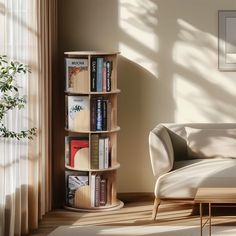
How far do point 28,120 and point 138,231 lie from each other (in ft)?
4.28

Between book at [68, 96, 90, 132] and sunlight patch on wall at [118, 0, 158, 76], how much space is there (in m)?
0.78

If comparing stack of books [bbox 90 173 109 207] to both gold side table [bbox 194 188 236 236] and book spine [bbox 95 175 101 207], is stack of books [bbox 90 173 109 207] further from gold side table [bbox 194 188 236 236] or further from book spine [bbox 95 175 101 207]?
gold side table [bbox 194 188 236 236]

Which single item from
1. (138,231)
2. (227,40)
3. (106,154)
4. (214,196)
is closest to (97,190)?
(106,154)

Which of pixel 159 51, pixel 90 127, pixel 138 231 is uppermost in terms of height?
pixel 159 51

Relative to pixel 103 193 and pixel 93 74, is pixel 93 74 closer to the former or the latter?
pixel 93 74

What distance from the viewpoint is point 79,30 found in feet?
23.6

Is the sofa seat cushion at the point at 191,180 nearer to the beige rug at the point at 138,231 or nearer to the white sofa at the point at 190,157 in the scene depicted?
the white sofa at the point at 190,157

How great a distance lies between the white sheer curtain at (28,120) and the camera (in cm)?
548

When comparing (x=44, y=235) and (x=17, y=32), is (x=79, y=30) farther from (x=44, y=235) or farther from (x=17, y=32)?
(x=44, y=235)

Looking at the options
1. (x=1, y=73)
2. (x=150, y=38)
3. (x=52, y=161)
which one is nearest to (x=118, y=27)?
(x=150, y=38)

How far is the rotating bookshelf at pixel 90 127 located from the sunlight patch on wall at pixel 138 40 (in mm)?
400

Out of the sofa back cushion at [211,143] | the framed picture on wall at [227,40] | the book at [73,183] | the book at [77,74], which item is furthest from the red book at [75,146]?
the framed picture on wall at [227,40]

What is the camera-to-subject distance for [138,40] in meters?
7.19

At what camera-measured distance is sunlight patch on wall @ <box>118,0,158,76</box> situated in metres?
7.18
